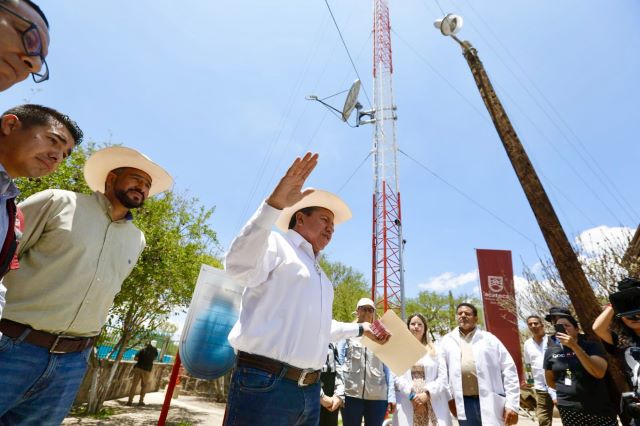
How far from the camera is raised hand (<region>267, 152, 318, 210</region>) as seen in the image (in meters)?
1.65

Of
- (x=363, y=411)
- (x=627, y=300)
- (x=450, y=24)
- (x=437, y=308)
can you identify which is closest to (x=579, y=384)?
(x=627, y=300)

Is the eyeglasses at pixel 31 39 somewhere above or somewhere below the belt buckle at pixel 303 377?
above

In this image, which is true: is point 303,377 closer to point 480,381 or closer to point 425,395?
point 480,381

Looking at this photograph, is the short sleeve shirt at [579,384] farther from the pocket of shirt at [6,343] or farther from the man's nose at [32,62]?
the man's nose at [32,62]

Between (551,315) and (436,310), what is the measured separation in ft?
126

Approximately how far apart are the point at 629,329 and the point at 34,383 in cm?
423

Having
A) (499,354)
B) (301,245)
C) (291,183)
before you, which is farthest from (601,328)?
(291,183)

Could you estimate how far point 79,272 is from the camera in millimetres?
1889

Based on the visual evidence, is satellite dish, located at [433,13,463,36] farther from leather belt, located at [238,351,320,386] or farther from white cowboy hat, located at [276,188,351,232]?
leather belt, located at [238,351,320,386]

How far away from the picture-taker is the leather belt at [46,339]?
1669mm

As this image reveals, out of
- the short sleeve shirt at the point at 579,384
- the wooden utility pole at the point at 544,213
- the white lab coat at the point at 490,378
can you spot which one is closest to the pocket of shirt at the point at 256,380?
the white lab coat at the point at 490,378

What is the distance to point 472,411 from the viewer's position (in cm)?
385

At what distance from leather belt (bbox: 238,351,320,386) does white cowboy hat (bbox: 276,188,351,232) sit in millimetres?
881

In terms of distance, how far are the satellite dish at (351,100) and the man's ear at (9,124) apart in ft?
32.2
